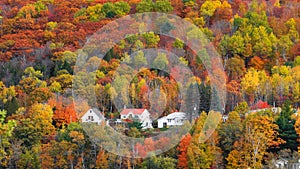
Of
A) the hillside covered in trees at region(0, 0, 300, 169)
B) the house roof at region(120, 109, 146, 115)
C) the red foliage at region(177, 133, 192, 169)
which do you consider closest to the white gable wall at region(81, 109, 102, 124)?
the hillside covered in trees at region(0, 0, 300, 169)

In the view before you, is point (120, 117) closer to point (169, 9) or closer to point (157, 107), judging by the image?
point (157, 107)

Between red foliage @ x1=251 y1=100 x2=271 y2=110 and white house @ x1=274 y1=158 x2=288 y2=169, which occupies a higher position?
red foliage @ x1=251 y1=100 x2=271 y2=110

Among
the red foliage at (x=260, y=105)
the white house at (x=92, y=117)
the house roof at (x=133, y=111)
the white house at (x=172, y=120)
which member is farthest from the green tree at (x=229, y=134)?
the white house at (x=92, y=117)

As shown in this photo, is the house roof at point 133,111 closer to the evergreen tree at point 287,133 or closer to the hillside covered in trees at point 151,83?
the hillside covered in trees at point 151,83

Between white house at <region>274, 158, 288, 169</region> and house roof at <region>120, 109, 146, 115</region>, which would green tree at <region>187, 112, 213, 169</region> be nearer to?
white house at <region>274, 158, 288, 169</region>

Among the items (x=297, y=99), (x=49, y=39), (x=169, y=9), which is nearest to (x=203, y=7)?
(x=169, y=9)
